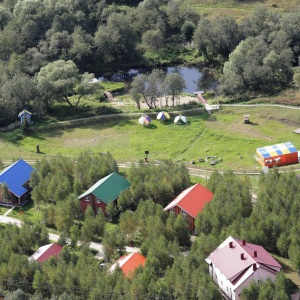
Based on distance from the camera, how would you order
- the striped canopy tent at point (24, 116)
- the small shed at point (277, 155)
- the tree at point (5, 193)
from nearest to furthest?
the tree at point (5, 193) < the small shed at point (277, 155) < the striped canopy tent at point (24, 116)

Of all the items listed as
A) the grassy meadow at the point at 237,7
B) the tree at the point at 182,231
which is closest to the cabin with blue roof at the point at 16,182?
the tree at the point at 182,231

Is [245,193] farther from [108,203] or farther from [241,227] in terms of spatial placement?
[108,203]

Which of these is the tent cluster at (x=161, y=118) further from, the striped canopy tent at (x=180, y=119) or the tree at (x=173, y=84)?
the tree at (x=173, y=84)

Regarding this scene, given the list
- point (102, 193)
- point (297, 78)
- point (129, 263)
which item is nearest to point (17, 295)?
point (129, 263)

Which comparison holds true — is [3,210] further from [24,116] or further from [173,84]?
[173,84]

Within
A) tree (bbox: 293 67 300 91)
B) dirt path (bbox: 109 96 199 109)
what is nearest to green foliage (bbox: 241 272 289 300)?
tree (bbox: 293 67 300 91)

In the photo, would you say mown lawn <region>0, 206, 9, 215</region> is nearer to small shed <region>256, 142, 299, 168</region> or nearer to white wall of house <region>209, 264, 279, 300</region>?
white wall of house <region>209, 264, 279, 300</region>

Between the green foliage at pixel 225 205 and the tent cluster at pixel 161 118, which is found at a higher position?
the green foliage at pixel 225 205
